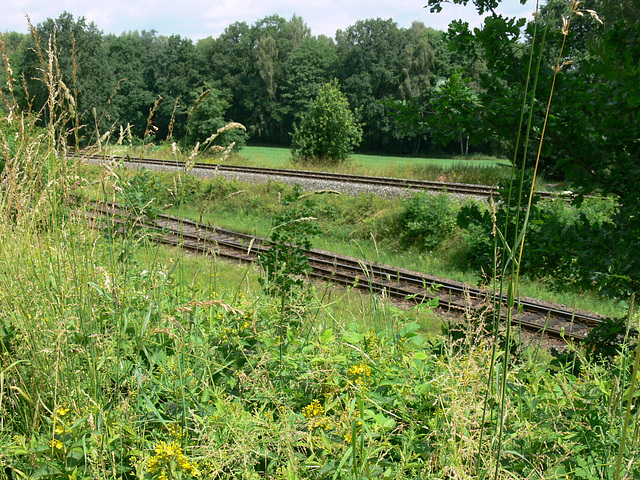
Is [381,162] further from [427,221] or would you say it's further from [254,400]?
[254,400]

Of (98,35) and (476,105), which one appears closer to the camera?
(476,105)

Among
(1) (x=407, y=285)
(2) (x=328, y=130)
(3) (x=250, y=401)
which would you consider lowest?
(1) (x=407, y=285)

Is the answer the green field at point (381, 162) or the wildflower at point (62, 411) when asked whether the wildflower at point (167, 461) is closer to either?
the wildflower at point (62, 411)

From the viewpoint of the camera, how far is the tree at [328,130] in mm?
27109

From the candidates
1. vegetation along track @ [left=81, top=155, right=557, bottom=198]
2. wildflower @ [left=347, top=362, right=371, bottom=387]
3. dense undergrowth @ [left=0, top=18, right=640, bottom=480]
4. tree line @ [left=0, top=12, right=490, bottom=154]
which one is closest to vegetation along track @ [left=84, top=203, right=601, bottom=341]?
dense undergrowth @ [left=0, top=18, right=640, bottom=480]

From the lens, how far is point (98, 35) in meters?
47.9

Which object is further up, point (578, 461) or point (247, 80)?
point (247, 80)

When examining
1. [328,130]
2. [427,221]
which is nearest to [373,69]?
[328,130]

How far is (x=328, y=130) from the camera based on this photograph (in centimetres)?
2742

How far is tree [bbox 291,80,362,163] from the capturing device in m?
27.1

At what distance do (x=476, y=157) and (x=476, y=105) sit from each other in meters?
52.4

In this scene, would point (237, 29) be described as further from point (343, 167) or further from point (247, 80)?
point (343, 167)

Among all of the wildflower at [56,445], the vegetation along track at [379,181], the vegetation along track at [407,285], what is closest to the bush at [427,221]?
the vegetation along track at [379,181]

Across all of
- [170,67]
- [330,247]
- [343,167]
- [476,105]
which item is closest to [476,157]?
[343,167]
